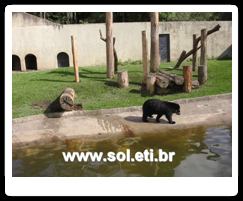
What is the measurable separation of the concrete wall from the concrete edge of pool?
978 centimetres

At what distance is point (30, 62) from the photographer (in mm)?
22797

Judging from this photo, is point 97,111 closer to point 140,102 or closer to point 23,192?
point 140,102

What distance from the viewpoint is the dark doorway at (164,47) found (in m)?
23.8

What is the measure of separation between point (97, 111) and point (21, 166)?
439 centimetres

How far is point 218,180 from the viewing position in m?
7.73

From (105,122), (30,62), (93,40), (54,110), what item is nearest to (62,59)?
(30,62)

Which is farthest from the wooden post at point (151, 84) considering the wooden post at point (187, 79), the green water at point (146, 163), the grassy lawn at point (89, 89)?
the green water at point (146, 163)

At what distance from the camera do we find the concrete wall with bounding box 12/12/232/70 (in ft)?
72.7

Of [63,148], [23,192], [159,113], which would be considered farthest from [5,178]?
[159,113]

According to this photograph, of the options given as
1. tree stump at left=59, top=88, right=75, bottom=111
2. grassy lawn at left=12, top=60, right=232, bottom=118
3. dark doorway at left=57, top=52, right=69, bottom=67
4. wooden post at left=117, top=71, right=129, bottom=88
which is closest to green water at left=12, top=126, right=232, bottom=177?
tree stump at left=59, top=88, right=75, bottom=111

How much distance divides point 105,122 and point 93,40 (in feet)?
37.0

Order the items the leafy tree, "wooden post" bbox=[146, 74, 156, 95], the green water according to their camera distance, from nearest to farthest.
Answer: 1. the green water
2. "wooden post" bbox=[146, 74, 156, 95]
3. the leafy tree

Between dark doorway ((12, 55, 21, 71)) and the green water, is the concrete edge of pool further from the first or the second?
dark doorway ((12, 55, 21, 71))

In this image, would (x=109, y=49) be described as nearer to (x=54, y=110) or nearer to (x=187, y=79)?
(x=187, y=79)
